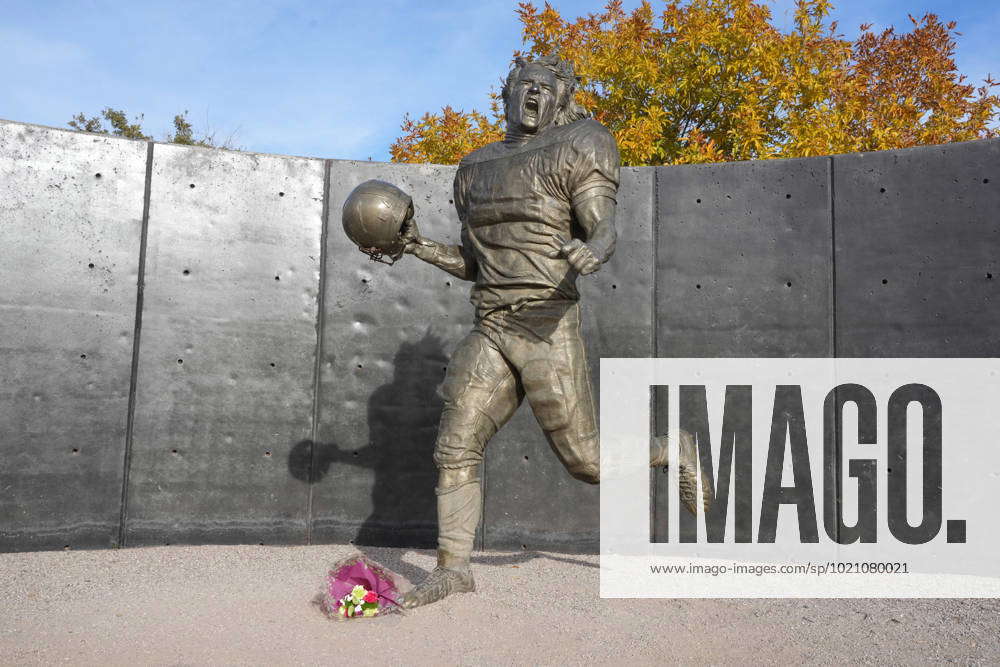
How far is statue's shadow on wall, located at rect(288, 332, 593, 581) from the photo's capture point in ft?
19.6

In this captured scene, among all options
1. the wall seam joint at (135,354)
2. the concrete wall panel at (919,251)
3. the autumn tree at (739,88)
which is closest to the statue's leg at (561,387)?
the concrete wall panel at (919,251)

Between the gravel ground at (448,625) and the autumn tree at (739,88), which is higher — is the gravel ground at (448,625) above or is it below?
below

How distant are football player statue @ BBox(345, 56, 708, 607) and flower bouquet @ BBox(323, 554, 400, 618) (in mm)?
259

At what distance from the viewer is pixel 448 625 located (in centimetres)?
361

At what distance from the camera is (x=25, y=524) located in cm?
539

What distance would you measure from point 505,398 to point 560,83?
166 centimetres

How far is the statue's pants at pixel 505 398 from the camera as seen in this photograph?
13.1 feet

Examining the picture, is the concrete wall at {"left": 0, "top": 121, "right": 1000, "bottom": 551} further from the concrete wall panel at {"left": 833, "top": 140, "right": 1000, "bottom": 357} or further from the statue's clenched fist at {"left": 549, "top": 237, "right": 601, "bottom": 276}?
the statue's clenched fist at {"left": 549, "top": 237, "right": 601, "bottom": 276}

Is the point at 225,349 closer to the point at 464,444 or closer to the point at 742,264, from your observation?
the point at 464,444

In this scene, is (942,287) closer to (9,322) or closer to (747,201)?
(747,201)

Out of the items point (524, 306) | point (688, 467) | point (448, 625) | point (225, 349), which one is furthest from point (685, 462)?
point (225, 349)

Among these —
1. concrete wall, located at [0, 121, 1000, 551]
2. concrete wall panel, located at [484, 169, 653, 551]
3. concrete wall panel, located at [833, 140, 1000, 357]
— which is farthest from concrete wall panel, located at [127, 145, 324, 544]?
concrete wall panel, located at [833, 140, 1000, 357]

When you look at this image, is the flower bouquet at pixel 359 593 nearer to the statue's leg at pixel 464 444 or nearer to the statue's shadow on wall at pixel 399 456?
the statue's leg at pixel 464 444

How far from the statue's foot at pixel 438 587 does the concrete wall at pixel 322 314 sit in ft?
6.53
